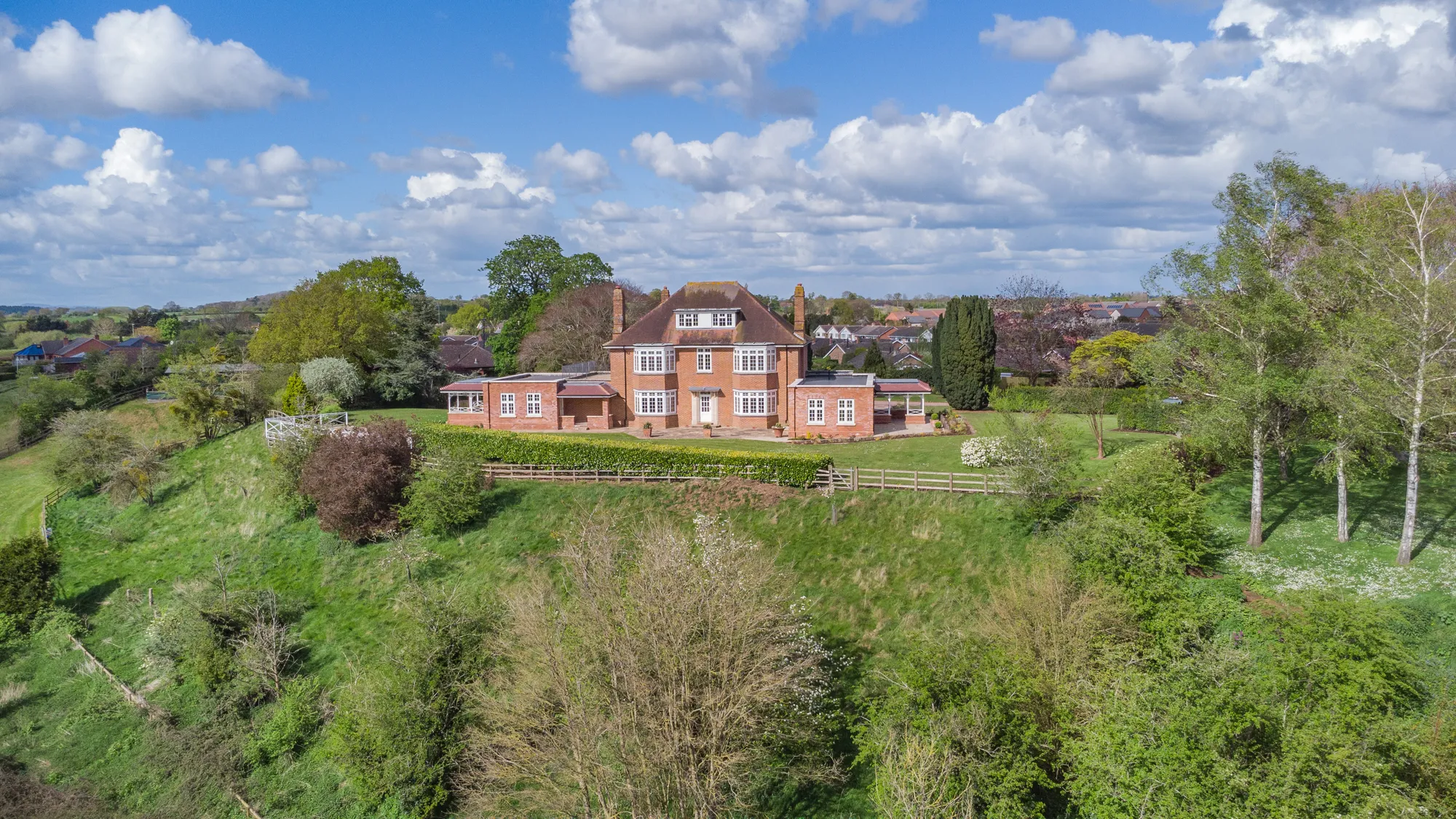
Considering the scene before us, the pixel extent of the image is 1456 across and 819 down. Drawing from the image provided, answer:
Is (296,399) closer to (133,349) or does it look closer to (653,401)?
(653,401)

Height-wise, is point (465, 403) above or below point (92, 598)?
above

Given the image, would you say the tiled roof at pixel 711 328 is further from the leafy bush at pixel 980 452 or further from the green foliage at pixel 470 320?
the green foliage at pixel 470 320

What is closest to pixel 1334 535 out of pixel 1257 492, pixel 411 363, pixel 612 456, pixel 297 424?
pixel 1257 492

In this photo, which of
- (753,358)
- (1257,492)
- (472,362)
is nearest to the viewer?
(1257,492)

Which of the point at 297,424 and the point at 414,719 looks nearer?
the point at 414,719

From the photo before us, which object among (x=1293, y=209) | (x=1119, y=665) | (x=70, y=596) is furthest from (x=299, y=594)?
(x=1293, y=209)

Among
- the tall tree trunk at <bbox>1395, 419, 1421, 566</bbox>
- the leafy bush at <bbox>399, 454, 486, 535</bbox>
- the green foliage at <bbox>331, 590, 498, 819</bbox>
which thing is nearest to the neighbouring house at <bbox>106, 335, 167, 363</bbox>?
the leafy bush at <bbox>399, 454, 486, 535</bbox>

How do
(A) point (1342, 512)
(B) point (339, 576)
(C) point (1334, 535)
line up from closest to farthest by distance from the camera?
(A) point (1342, 512) < (C) point (1334, 535) < (B) point (339, 576)
